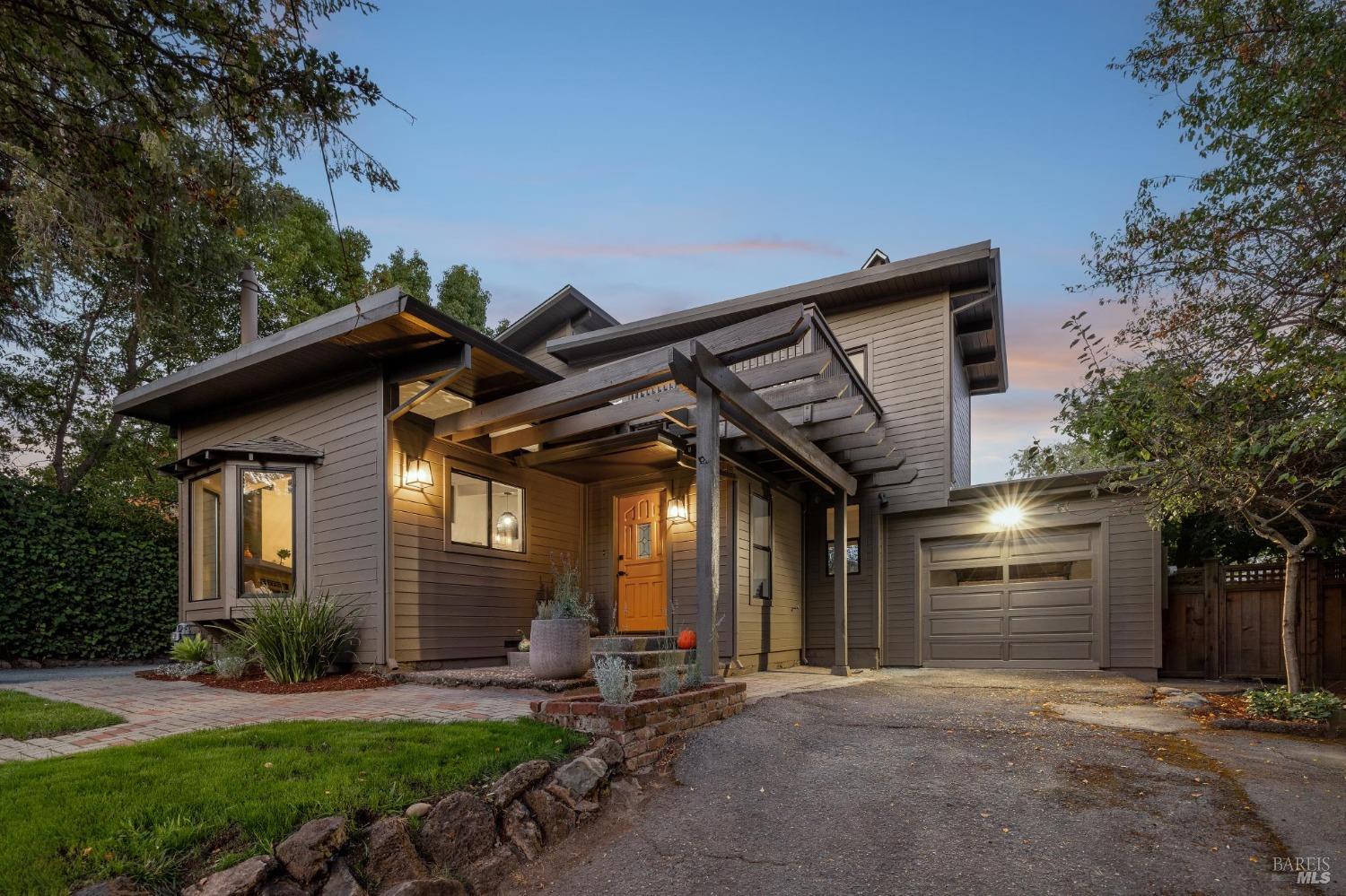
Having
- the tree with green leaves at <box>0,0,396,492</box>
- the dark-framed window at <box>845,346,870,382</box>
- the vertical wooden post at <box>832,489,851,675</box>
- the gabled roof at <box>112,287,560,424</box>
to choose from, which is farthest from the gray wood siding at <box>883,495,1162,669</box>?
the tree with green leaves at <box>0,0,396,492</box>

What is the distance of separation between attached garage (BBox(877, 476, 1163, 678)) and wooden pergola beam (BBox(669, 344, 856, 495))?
2.50m

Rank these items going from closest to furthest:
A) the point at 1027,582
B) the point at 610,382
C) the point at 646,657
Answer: the point at 610,382, the point at 646,657, the point at 1027,582

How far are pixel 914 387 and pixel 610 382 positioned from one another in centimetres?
601

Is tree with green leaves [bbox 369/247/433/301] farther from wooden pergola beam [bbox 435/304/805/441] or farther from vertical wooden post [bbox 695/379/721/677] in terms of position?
vertical wooden post [bbox 695/379/721/677]

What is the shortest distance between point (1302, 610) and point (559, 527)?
9360mm

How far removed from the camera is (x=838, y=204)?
12.7 metres

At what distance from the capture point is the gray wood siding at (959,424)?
36.4ft

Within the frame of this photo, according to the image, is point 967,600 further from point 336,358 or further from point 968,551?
point 336,358

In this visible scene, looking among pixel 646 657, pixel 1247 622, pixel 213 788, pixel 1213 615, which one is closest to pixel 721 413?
pixel 646 657

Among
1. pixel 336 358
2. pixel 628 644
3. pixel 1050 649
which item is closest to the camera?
pixel 628 644

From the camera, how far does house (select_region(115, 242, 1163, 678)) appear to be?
754 cm

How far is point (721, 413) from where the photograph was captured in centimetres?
701

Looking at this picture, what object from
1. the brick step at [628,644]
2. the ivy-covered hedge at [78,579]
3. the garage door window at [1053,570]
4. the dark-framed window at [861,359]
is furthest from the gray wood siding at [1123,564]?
the ivy-covered hedge at [78,579]

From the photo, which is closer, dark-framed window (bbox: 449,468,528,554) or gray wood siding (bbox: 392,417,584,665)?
gray wood siding (bbox: 392,417,584,665)
